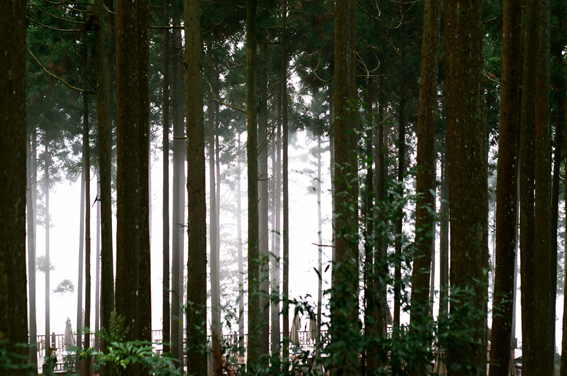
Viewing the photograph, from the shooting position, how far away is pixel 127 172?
539cm

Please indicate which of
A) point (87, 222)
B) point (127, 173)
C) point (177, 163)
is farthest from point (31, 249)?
point (127, 173)

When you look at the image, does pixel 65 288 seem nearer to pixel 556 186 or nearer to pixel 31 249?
pixel 31 249

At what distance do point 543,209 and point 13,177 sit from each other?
7.90 metres

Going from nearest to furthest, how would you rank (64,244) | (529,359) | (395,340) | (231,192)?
(395,340)
(529,359)
(231,192)
(64,244)

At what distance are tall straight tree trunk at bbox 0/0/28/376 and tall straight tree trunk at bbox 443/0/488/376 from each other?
3.65m

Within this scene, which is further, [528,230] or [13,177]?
[528,230]

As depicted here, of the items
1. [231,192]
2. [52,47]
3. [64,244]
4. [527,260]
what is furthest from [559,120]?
[64,244]

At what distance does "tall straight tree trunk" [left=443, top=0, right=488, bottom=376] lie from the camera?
470 centimetres

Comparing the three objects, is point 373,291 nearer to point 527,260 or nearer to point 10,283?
point 10,283

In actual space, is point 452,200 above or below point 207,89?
below

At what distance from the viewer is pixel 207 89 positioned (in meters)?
21.0

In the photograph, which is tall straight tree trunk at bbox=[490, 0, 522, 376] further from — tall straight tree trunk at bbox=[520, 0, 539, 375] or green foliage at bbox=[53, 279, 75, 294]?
green foliage at bbox=[53, 279, 75, 294]

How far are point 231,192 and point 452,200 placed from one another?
33222mm

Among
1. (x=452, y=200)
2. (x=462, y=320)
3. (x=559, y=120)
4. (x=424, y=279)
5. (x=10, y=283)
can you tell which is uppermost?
(x=559, y=120)
